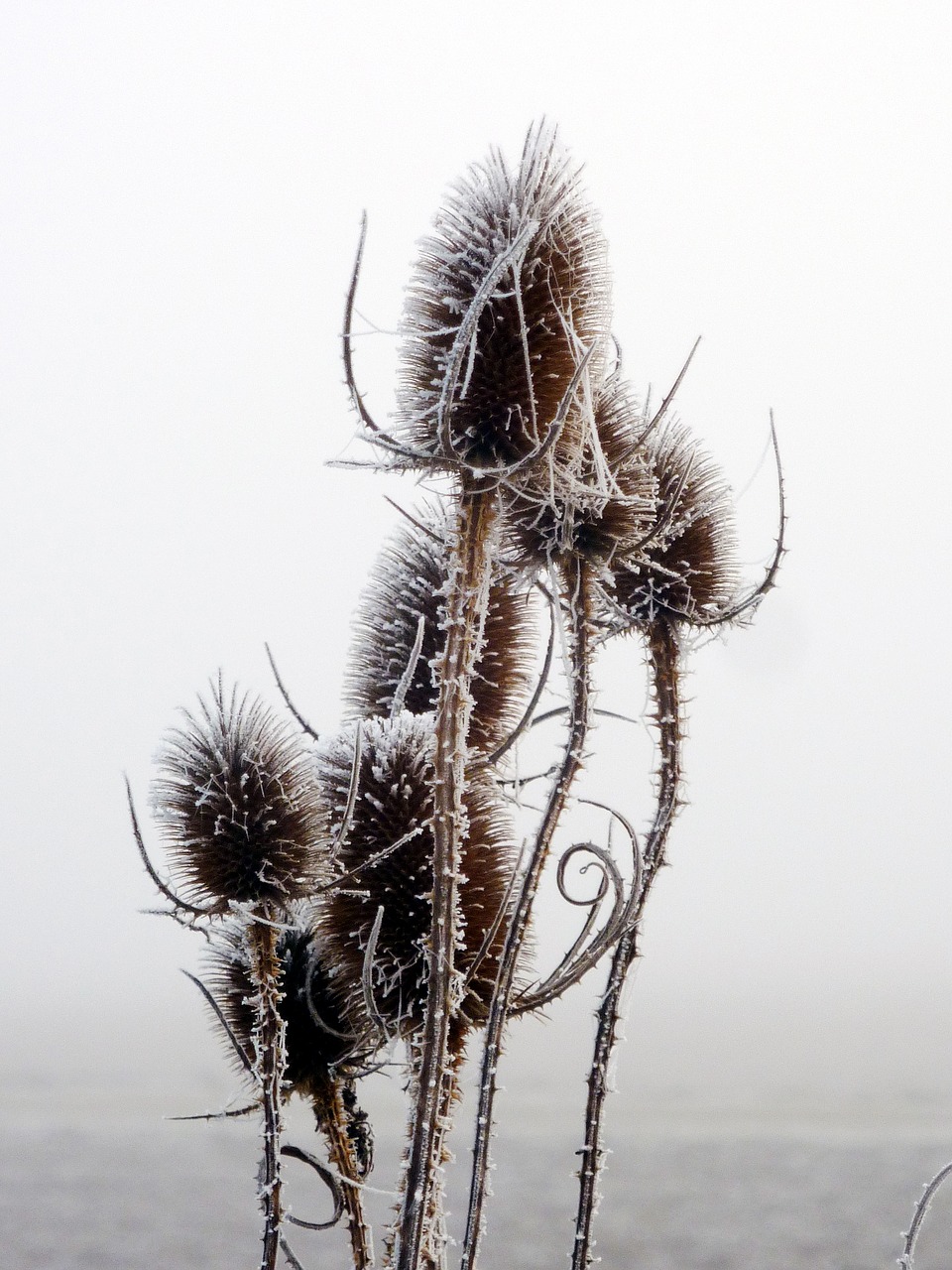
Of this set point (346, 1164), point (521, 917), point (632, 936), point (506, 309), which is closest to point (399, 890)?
point (521, 917)

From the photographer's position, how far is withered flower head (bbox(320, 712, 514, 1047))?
79.2 inches

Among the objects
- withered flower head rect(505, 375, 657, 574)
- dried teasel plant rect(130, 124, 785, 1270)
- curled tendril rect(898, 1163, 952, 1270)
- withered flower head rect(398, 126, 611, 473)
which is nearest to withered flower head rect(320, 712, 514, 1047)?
dried teasel plant rect(130, 124, 785, 1270)

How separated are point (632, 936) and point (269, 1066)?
2.37ft

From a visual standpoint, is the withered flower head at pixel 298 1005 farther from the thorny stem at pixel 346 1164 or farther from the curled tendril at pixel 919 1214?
the curled tendril at pixel 919 1214

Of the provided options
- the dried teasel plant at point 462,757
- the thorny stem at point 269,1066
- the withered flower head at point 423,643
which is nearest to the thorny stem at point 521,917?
the dried teasel plant at point 462,757

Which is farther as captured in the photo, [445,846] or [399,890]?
[399,890]

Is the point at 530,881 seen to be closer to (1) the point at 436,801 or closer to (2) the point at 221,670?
(1) the point at 436,801

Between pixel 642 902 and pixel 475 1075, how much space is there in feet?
1.53

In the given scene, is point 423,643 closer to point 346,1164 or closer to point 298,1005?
point 298,1005

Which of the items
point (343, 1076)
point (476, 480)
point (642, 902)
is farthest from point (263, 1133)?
point (476, 480)

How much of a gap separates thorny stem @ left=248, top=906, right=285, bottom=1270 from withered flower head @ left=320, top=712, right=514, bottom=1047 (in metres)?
0.19

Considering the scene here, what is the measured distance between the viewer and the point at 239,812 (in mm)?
1900

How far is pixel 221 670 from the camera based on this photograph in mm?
2104

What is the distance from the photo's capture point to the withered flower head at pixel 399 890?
6.60 feet
